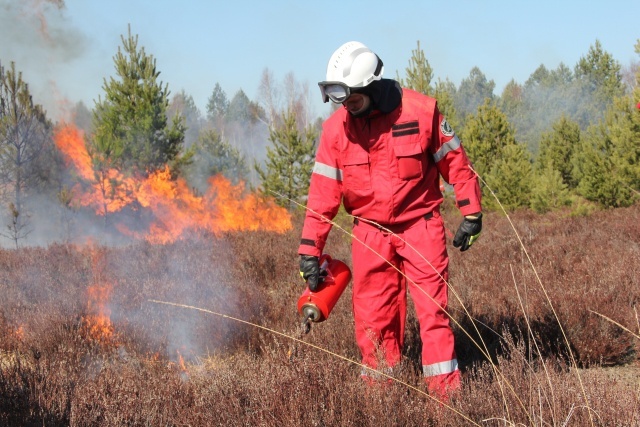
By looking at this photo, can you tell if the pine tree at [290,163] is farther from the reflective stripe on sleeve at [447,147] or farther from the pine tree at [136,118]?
the reflective stripe on sleeve at [447,147]

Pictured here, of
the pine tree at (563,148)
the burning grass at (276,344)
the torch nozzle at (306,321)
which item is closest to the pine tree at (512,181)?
the pine tree at (563,148)

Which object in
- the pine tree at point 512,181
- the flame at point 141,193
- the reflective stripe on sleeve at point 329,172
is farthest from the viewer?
the flame at point 141,193

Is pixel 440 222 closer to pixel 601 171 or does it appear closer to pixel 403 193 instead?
pixel 403 193

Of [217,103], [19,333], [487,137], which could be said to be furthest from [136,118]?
[217,103]

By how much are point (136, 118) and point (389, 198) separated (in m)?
18.0

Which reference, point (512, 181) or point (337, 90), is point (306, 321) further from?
point (512, 181)

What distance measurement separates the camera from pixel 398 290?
3.42 m

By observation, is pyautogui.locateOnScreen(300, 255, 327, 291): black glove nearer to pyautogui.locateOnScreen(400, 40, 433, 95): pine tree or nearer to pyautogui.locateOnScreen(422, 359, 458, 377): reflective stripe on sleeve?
pyautogui.locateOnScreen(422, 359, 458, 377): reflective stripe on sleeve

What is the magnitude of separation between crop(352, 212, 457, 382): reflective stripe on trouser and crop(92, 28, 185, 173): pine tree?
1694 centimetres

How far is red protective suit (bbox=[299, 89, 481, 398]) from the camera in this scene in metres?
3.17

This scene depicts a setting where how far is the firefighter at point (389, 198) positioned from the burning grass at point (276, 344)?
237 millimetres

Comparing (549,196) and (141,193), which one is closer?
(549,196)

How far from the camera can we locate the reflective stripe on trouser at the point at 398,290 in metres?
3.11

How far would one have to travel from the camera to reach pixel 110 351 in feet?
13.7
